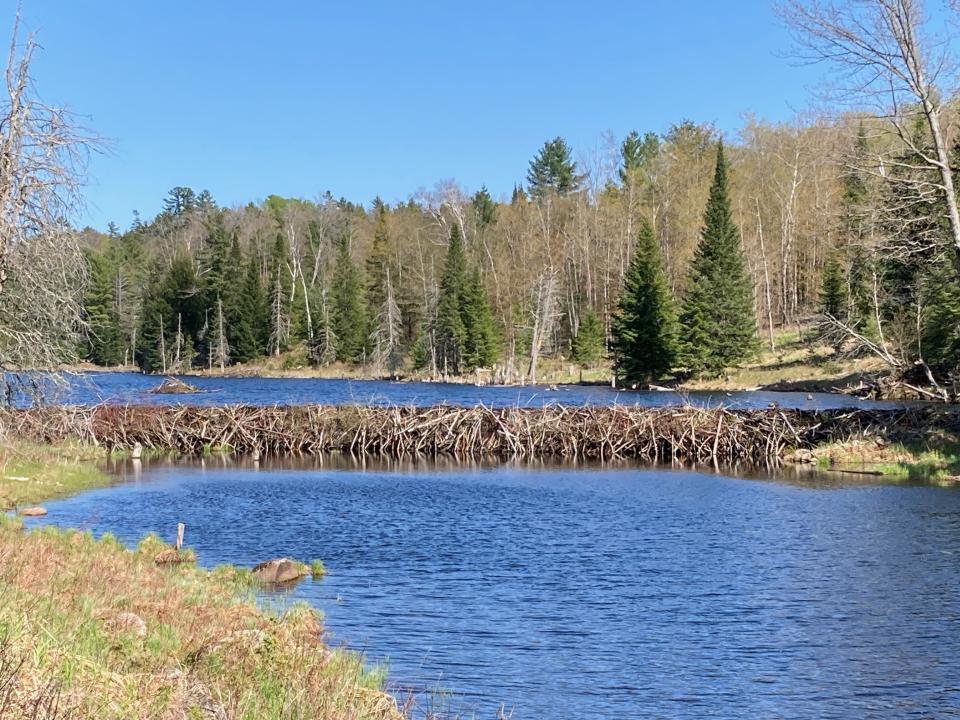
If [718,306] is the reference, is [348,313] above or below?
above

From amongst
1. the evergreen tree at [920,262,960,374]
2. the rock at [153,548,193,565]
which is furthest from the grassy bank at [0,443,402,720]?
the evergreen tree at [920,262,960,374]

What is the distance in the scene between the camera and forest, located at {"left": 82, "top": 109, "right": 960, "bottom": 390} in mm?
71188

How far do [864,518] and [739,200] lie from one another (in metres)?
69.2

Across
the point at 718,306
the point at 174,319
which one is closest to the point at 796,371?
the point at 718,306

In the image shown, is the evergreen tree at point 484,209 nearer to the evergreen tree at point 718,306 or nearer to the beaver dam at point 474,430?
the evergreen tree at point 718,306

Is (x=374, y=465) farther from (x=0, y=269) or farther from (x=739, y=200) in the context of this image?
(x=739, y=200)

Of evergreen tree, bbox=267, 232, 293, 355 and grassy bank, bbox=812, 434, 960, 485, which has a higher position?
evergreen tree, bbox=267, 232, 293, 355

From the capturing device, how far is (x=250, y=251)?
120m

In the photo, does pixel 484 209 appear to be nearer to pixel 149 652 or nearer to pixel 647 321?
pixel 647 321

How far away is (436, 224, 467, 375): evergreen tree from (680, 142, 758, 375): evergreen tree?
22179 mm

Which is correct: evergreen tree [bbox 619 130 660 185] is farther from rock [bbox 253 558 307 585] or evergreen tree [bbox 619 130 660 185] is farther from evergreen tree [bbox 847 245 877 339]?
rock [bbox 253 558 307 585]

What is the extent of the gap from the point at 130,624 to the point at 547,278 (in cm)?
7615

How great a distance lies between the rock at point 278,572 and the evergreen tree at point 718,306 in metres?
56.3

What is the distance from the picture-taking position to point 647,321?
2776 inches
